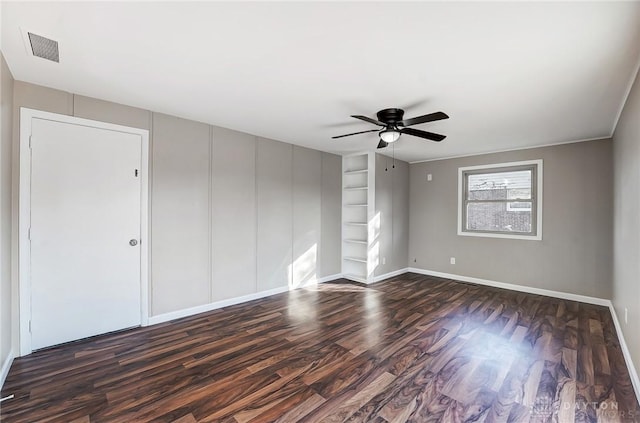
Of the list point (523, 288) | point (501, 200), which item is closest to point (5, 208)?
point (501, 200)

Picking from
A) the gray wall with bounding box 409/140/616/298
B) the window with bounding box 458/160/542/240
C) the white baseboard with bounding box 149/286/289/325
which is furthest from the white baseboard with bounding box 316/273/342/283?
the window with bounding box 458/160/542/240

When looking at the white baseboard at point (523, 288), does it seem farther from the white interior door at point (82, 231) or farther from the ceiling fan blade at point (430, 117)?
the white interior door at point (82, 231)

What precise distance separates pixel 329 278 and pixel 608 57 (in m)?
4.52

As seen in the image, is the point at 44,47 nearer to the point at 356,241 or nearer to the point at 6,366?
the point at 6,366

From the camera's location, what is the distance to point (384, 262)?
5.58 metres

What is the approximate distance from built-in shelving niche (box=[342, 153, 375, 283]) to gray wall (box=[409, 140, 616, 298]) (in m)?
1.65

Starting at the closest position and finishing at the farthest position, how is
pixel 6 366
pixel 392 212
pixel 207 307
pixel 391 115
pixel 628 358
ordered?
pixel 6 366, pixel 628 358, pixel 391 115, pixel 207 307, pixel 392 212

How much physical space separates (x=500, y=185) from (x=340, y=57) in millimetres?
4382

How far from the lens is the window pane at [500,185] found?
4.83 m

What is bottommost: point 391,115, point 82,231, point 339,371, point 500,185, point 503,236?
point 339,371

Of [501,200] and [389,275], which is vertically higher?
[501,200]

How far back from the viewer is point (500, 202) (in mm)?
5070

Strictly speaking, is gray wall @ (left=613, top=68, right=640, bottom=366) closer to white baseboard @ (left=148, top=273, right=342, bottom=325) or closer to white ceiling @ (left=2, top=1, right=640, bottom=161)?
white ceiling @ (left=2, top=1, right=640, bottom=161)

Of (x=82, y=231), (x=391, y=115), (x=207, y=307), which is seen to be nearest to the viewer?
(x=82, y=231)
